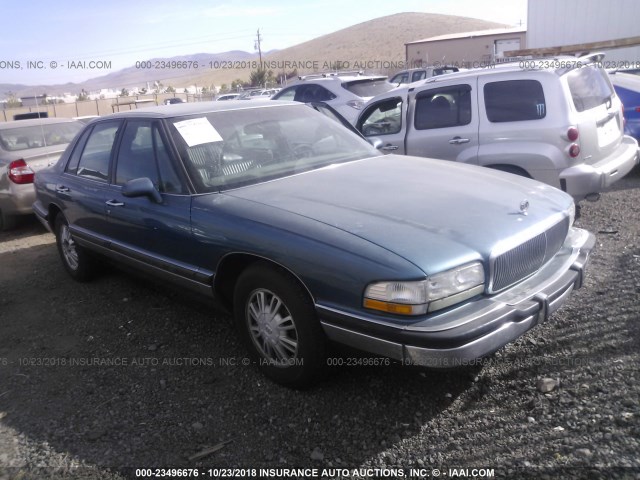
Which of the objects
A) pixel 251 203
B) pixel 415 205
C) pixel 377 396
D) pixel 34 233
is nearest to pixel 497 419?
pixel 377 396

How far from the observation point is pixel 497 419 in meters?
2.85

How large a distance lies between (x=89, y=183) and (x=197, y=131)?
1.44 m

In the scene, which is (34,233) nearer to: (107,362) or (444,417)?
(107,362)

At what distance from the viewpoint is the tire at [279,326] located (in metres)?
2.94

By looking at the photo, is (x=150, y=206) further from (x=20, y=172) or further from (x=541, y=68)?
(x=20, y=172)

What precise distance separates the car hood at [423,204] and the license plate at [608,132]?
217cm

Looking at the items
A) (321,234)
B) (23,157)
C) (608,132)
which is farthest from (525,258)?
(23,157)

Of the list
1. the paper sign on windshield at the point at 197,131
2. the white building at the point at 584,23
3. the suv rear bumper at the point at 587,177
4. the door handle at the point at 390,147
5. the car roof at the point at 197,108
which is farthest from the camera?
the white building at the point at 584,23

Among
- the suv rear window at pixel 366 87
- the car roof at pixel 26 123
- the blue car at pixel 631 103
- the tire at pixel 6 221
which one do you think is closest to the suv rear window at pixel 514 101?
the blue car at pixel 631 103

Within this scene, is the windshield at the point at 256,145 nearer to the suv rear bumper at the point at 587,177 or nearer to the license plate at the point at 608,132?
the suv rear bumper at the point at 587,177

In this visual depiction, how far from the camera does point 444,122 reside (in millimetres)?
6090

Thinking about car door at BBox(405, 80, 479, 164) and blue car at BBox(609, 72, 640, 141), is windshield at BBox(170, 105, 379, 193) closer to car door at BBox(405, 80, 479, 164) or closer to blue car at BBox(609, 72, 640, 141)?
car door at BBox(405, 80, 479, 164)

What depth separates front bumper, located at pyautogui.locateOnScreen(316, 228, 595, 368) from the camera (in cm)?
251

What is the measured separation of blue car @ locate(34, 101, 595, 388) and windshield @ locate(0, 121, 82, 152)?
4.04m
